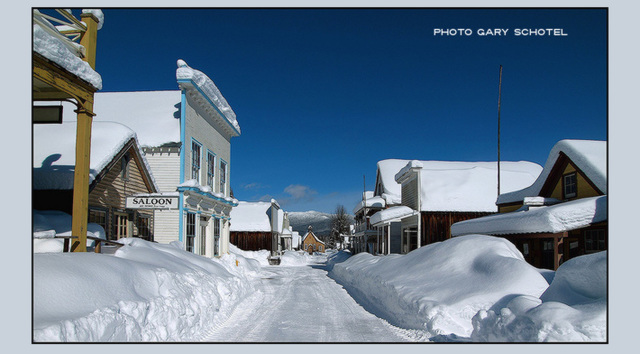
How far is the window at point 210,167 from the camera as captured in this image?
22.8 meters

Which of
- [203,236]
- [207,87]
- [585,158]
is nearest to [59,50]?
[207,87]

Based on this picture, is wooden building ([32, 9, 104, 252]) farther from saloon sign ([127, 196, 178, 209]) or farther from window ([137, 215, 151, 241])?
window ([137, 215, 151, 241])

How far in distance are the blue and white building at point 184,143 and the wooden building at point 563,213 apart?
442 inches

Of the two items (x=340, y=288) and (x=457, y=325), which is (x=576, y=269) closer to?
(x=457, y=325)

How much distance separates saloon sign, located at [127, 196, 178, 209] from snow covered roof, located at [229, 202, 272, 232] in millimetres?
28346

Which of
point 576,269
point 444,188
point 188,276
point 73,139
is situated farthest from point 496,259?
point 444,188

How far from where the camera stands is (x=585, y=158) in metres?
13.5

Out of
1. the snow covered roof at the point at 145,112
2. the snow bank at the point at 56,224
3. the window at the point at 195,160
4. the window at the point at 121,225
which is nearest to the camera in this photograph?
the snow bank at the point at 56,224

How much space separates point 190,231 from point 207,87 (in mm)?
6342

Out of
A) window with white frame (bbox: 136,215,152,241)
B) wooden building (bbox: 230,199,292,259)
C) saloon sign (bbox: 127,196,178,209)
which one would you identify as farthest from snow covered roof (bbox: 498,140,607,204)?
wooden building (bbox: 230,199,292,259)

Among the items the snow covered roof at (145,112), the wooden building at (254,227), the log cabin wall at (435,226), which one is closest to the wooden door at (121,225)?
the snow covered roof at (145,112)

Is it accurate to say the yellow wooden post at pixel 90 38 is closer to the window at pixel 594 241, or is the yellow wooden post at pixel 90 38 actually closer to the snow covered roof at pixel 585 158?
the snow covered roof at pixel 585 158

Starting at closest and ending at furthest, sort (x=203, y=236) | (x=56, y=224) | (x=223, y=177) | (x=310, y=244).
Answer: (x=56, y=224)
(x=203, y=236)
(x=223, y=177)
(x=310, y=244)

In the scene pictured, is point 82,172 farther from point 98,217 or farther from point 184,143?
point 184,143
